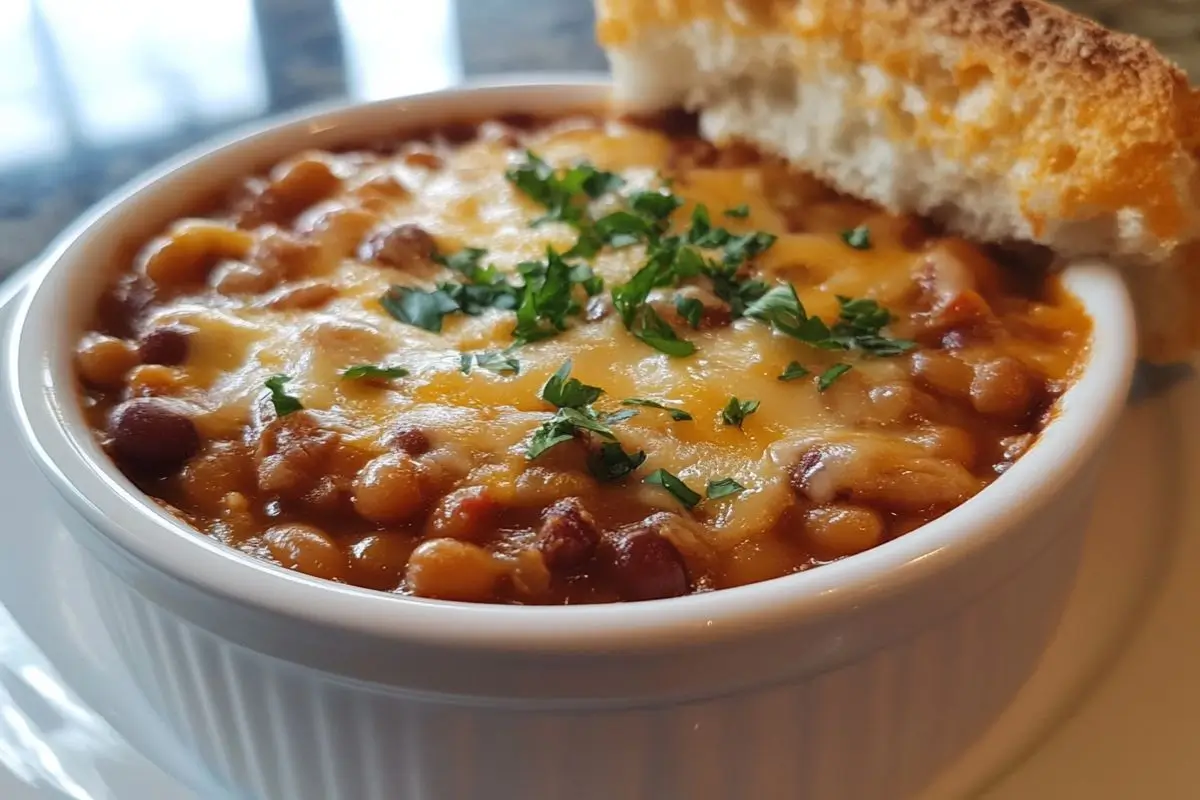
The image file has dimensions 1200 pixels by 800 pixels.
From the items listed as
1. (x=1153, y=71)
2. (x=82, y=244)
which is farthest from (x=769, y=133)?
(x=82, y=244)

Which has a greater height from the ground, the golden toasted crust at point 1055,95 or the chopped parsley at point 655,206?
the golden toasted crust at point 1055,95

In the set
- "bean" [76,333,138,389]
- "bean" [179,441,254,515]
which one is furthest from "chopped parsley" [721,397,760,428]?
"bean" [76,333,138,389]

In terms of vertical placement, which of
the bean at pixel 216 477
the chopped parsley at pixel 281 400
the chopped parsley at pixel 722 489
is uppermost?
the chopped parsley at pixel 281 400

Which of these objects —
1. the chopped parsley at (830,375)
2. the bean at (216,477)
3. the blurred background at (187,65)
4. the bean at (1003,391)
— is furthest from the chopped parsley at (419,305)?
the blurred background at (187,65)

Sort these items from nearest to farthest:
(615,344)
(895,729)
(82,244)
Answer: (895,729) < (615,344) < (82,244)

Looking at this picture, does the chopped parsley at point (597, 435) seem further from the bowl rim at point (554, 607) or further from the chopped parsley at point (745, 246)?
the chopped parsley at point (745, 246)

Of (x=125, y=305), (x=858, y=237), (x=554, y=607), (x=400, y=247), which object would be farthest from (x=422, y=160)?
(x=554, y=607)

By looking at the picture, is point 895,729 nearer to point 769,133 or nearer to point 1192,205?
point 1192,205

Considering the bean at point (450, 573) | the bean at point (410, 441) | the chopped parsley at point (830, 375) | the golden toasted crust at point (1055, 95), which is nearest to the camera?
the bean at point (450, 573)
